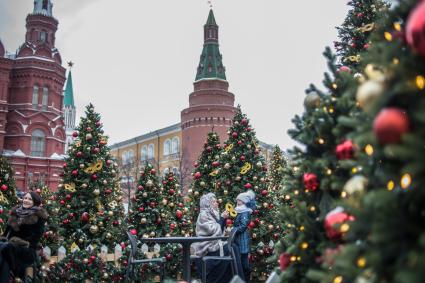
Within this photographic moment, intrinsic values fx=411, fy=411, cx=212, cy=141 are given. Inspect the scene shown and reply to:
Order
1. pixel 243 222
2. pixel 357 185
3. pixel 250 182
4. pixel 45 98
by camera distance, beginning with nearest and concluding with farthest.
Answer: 1. pixel 357 185
2. pixel 243 222
3. pixel 250 182
4. pixel 45 98

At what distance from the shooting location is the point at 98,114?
1152 cm

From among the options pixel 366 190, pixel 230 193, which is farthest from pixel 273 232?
pixel 366 190

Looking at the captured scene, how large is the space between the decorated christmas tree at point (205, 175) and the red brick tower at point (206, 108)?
33057 millimetres

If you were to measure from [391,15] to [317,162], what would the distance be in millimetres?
1140

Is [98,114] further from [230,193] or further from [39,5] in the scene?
[39,5]

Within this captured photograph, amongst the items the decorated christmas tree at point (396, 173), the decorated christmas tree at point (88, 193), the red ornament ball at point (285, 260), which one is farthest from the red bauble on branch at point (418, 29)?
the decorated christmas tree at point (88, 193)

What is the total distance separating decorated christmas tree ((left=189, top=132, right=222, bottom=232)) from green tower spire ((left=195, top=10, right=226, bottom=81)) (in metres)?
36.3

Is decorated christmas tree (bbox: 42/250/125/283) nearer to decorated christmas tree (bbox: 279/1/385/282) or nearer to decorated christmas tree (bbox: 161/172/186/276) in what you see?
decorated christmas tree (bbox: 161/172/186/276)

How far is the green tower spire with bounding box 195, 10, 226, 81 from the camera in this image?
50.0 meters

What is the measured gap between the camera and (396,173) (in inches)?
74.0

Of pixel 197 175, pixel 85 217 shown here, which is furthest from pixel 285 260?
pixel 197 175

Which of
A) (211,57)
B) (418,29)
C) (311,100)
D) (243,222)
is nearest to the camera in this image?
(418,29)

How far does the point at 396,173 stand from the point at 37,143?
47.1 meters

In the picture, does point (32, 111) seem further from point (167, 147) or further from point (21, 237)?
point (21, 237)
